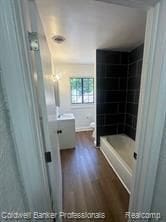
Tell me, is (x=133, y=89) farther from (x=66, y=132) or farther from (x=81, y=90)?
(x=81, y=90)

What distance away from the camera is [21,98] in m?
0.54

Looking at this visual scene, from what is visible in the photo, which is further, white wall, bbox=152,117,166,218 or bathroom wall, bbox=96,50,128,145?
bathroom wall, bbox=96,50,128,145

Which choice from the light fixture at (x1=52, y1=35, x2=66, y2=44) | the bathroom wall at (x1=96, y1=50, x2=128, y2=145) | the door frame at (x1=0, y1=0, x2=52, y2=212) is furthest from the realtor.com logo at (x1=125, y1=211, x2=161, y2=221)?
the light fixture at (x1=52, y1=35, x2=66, y2=44)

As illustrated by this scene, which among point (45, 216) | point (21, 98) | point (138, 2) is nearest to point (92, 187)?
point (45, 216)

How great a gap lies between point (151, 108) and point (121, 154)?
209 centimetres

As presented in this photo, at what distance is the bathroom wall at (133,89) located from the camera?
2.41 metres

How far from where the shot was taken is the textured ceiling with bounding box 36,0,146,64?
1195mm

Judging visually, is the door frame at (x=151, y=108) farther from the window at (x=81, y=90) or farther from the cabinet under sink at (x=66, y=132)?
the window at (x=81, y=90)

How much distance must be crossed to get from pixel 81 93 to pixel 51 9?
9.91 ft

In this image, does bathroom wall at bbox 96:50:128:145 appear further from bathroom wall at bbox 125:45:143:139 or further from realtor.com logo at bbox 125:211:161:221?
realtor.com logo at bbox 125:211:161:221

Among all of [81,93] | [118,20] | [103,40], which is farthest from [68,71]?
[118,20]

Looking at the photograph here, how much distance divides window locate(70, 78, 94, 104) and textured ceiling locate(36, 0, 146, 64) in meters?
1.95

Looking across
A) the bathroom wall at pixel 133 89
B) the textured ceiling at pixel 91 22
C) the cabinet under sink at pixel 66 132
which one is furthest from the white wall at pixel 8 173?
the bathroom wall at pixel 133 89

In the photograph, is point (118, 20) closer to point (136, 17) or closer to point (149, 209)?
point (136, 17)
